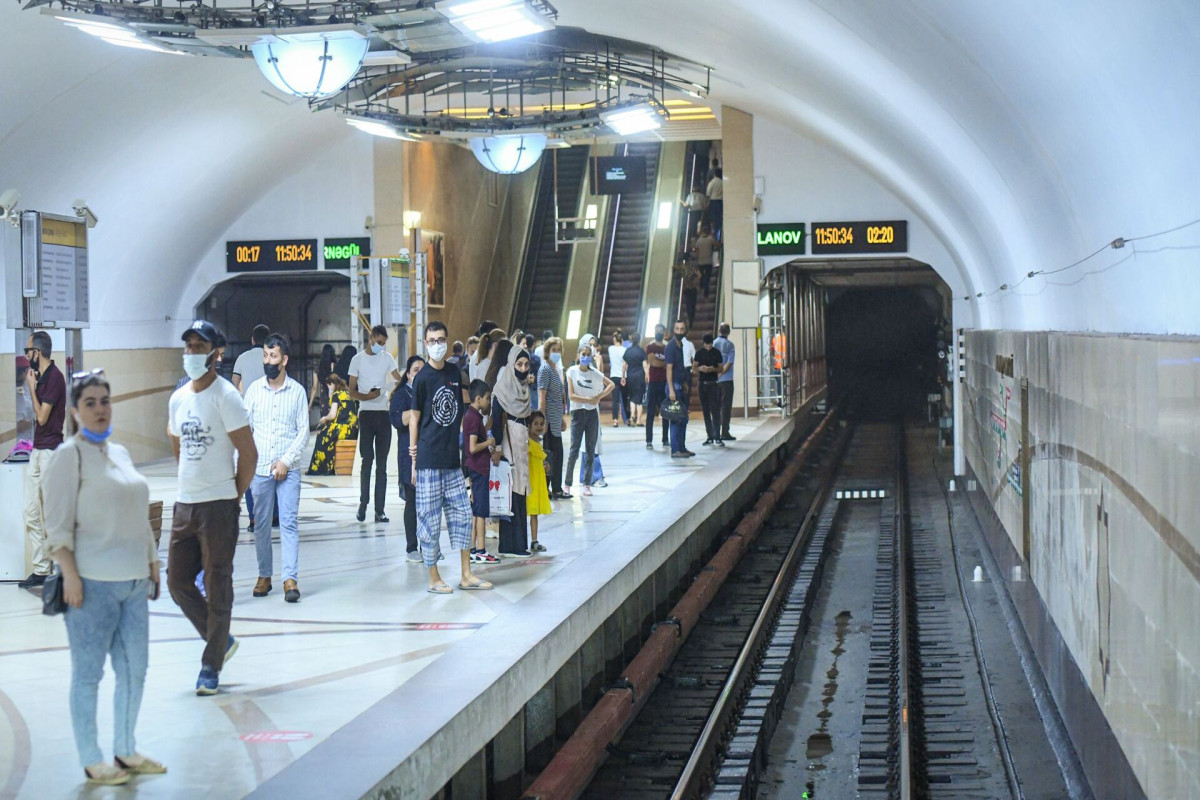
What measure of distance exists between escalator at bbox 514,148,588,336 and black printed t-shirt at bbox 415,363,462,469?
21.2 meters

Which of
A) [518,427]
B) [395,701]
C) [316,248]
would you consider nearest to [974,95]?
[518,427]

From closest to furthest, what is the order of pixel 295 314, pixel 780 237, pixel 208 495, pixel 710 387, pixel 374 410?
pixel 208 495, pixel 374 410, pixel 710 387, pixel 780 237, pixel 295 314

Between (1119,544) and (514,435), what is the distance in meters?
4.64

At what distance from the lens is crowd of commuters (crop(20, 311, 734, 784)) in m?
4.80

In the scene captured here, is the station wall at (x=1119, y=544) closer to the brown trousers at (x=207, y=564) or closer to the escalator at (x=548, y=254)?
the brown trousers at (x=207, y=564)

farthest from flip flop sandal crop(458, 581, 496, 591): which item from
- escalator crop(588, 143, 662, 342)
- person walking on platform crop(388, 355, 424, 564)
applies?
escalator crop(588, 143, 662, 342)

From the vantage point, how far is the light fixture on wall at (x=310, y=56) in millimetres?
10359

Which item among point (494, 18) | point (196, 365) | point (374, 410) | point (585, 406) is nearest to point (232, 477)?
point (196, 365)

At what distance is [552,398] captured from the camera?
11680 millimetres

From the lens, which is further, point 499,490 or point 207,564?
point 499,490

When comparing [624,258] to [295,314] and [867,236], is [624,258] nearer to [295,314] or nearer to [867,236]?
[295,314]

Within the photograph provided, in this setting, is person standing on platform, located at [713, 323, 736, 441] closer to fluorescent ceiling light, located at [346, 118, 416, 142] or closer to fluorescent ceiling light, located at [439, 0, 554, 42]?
fluorescent ceiling light, located at [346, 118, 416, 142]

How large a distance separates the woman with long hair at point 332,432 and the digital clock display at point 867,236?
9.04 meters

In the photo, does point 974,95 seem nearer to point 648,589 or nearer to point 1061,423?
point 1061,423
